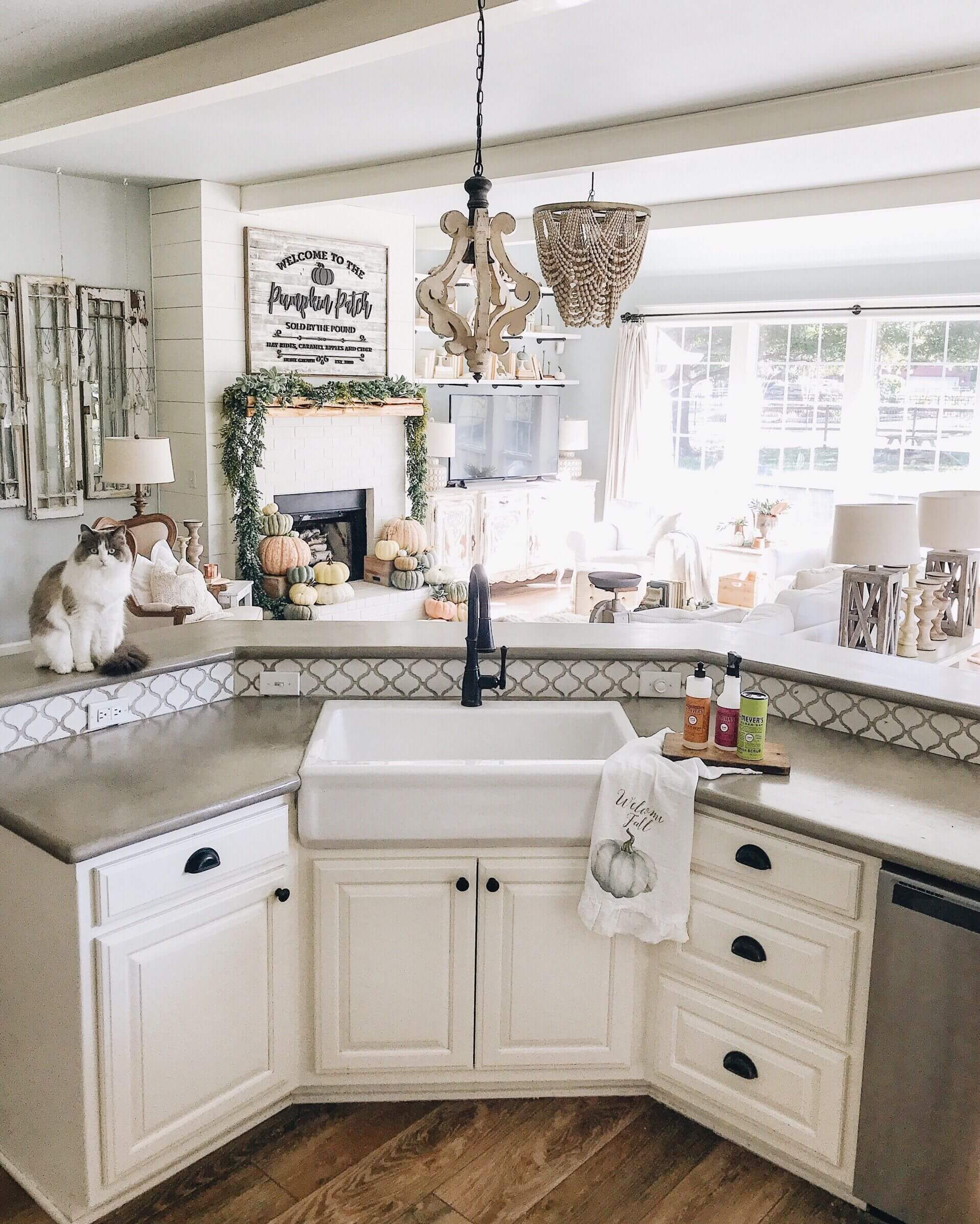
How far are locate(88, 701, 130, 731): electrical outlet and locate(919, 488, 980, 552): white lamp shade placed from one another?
3.95 meters

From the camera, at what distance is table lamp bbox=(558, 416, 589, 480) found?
10.2 m

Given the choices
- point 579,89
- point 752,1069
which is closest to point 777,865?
point 752,1069

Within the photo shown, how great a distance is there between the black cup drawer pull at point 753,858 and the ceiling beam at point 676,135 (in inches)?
127

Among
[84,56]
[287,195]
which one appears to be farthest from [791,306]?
[84,56]

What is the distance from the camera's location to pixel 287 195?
6.59 meters

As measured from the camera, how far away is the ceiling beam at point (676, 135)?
13.7 feet

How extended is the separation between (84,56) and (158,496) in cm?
333

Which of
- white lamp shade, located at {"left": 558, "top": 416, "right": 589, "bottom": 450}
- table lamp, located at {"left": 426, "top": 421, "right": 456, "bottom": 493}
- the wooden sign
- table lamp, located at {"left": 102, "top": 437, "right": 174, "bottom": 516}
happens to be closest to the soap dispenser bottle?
table lamp, located at {"left": 102, "top": 437, "right": 174, "bottom": 516}

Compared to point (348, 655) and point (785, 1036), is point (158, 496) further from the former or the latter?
point (785, 1036)

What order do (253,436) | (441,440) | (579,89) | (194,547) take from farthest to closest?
(441,440)
(253,436)
(194,547)
(579,89)

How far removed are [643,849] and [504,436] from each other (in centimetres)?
780

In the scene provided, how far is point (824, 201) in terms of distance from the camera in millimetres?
6230

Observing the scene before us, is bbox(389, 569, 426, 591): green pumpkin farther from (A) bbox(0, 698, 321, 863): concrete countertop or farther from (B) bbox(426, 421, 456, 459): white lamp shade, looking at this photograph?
(A) bbox(0, 698, 321, 863): concrete countertop

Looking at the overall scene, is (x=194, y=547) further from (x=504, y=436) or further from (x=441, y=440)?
(x=504, y=436)
